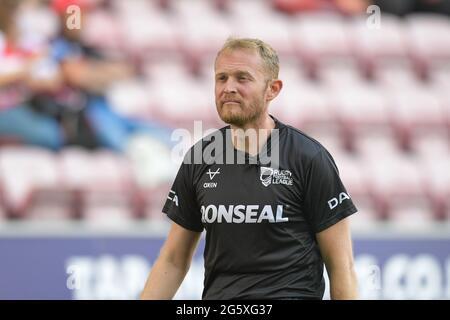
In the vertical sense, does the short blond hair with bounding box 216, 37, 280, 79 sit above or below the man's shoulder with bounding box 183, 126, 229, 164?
above

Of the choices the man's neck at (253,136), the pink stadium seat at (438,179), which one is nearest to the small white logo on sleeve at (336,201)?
the man's neck at (253,136)

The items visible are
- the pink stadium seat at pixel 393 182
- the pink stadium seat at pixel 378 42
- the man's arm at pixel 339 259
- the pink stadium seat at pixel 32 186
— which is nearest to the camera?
the man's arm at pixel 339 259

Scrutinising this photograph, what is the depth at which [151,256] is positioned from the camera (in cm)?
700

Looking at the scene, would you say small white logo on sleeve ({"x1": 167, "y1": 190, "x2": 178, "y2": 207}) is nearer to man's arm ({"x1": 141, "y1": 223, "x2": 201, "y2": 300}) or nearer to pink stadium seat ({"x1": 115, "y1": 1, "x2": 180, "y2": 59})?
man's arm ({"x1": 141, "y1": 223, "x2": 201, "y2": 300})

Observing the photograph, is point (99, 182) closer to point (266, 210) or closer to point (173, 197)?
point (173, 197)

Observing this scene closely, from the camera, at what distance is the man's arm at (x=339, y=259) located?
3633mm

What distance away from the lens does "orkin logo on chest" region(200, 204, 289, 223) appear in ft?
12.1

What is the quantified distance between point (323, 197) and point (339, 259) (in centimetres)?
24

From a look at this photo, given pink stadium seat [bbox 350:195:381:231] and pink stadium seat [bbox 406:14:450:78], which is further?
pink stadium seat [bbox 406:14:450:78]

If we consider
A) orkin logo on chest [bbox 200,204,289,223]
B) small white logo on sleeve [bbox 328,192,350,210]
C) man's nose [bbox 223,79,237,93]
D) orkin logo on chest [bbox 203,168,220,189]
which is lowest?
orkin logo on chest [bbox 200,204,289,223]

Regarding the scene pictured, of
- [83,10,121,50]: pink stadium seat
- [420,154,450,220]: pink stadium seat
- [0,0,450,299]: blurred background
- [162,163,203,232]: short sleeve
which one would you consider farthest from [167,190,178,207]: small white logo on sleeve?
[420,154,450,220]: pink stadium seat

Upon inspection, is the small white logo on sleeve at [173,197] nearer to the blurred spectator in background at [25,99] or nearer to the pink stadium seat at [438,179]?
the blurred spectator in background at [25,99]

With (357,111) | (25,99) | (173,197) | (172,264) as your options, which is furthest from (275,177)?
Result: (357,111)
